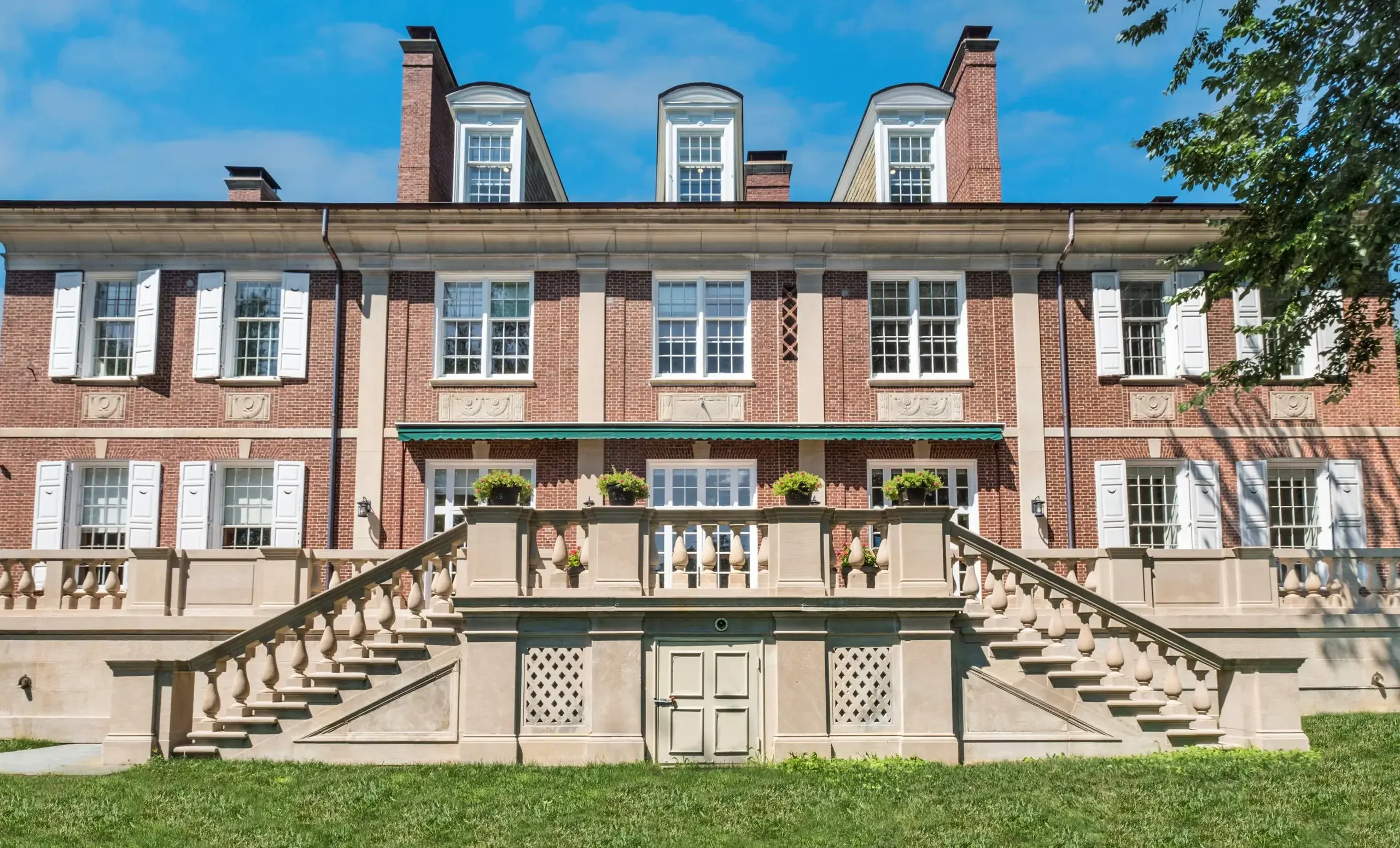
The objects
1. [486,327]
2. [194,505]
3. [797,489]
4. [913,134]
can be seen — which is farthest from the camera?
[913,134]

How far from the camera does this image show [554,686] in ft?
40.9

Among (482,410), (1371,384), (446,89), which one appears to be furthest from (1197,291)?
(446,89)

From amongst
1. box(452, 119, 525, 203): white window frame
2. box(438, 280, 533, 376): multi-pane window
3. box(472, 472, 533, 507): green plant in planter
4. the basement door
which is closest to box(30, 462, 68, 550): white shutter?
box(438, 280, 533, 376): multi-pane window

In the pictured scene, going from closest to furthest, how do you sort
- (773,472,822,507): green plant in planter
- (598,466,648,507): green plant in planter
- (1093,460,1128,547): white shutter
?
(773,472,822,507): green plant in planter < (598,466,648,507): green plant in planter < (1093,460,1128,547): white shutter

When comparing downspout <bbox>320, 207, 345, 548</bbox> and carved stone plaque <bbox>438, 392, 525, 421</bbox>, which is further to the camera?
carved stone plaque <bbox>438, 392, 525, 421</bbox>

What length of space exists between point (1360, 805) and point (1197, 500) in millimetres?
9922

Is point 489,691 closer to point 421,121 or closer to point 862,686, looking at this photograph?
point 862,686

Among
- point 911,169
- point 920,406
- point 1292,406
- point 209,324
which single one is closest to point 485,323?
point 209,324

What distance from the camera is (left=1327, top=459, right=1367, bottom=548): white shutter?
19.6 m

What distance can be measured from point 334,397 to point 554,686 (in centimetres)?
915

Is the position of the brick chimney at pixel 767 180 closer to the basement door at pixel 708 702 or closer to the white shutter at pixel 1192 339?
the white shutter at pixel 1192 339

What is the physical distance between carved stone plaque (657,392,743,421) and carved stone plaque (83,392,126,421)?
903cm

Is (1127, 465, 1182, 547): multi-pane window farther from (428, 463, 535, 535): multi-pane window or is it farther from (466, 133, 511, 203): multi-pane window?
(466, 133, 511, 203): multi-pane window

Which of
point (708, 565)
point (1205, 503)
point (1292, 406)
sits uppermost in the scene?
point (1292, 406)
